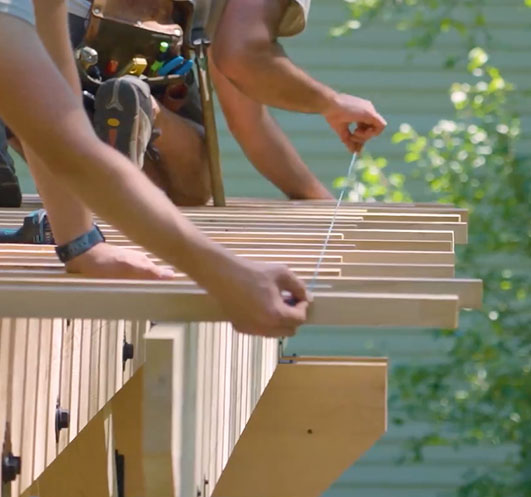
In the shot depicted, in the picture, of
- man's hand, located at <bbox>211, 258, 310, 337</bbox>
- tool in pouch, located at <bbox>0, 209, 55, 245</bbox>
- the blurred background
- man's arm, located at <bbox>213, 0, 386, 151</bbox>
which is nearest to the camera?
man's hand, located at <bbox>211, 258, 310, 337</bbox>

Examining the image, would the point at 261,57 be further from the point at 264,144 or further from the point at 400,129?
the point at 400,129

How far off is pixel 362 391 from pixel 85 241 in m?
2.25

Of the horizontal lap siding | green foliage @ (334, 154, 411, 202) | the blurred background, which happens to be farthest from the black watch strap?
the horizontal lap siding

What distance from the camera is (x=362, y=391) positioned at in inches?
193

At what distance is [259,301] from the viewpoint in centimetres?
222

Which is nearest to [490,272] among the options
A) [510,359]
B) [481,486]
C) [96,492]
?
[510,359]

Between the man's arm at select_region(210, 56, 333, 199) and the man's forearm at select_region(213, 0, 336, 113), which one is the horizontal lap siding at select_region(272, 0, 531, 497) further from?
the man's forearm at select_region(213, 0, 336, 113)

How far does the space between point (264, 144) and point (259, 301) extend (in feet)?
10.6

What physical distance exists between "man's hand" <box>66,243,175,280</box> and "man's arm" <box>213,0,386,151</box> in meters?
2.07

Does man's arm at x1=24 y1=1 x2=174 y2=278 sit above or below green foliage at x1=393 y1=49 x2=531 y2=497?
above

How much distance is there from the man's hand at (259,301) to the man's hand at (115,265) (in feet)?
1.45

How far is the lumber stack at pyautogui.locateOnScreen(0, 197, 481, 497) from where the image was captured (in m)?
2.32

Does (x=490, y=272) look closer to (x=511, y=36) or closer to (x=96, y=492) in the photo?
(x=511, y=36)

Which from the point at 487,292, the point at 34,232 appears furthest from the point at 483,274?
the point at 34,232
